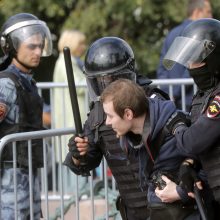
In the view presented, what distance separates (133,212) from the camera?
5.28 meters

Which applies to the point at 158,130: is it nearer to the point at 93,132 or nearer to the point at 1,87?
the point at 93,132

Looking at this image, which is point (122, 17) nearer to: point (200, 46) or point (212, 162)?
point (200, 46)

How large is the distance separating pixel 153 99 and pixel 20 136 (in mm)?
1165

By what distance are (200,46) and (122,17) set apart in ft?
37.7

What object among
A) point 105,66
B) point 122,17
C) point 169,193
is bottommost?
point 122,17

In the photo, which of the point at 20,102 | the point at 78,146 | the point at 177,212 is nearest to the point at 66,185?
the point at 20,102

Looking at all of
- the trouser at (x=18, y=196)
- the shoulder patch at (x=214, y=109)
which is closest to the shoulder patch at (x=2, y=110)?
the trouser at (x=18, y=196)

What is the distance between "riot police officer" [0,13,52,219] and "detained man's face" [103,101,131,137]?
1.28 metres

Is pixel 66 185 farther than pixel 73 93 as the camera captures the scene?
Yes

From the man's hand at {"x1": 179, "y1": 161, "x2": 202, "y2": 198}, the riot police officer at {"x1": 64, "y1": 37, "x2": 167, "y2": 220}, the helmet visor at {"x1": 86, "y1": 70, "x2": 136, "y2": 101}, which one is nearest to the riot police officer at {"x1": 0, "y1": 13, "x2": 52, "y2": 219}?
the riot police officer at {"x1": 64, "y1": 37, "x2": 167, "y2": 220}

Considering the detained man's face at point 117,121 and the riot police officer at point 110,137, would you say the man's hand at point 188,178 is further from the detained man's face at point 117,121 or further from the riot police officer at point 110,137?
the riot police officer at point 110,137

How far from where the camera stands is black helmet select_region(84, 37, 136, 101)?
527 cm

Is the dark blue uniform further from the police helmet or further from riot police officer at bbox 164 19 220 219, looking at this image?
the police helmet

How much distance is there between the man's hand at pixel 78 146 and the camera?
5254mm
